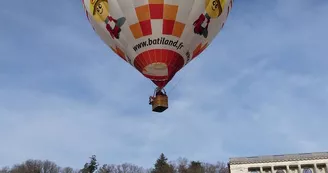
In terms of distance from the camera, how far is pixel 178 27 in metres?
19.9

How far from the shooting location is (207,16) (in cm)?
2045

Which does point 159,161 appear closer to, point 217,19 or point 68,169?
point 68,169

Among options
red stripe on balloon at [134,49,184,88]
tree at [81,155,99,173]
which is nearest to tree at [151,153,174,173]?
tree at [81,155,99,173]

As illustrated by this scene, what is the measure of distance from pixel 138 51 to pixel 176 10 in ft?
8.65

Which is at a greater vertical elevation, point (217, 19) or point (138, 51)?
point (217, 19)

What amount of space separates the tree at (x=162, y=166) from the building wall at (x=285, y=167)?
26795mm

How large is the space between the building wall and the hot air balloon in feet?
179

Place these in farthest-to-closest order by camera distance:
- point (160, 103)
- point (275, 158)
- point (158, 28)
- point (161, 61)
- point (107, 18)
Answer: point (275, 158) → point (107, 18) → point (161, 61) → point (160, 103) → point (158, 28)

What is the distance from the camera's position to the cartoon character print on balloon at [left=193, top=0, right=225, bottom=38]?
20.2 m

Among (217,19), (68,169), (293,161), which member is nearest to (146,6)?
(217,19)

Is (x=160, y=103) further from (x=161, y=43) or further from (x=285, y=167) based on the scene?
(x=285, y=167)

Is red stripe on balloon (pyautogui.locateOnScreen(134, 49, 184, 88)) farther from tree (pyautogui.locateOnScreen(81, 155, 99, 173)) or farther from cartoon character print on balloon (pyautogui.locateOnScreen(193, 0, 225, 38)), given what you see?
tree (pyautogui.locateOnScreen(81, 155, 99, 173))

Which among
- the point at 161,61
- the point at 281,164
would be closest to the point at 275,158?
the point at 281,164

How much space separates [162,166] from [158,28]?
8097cm
